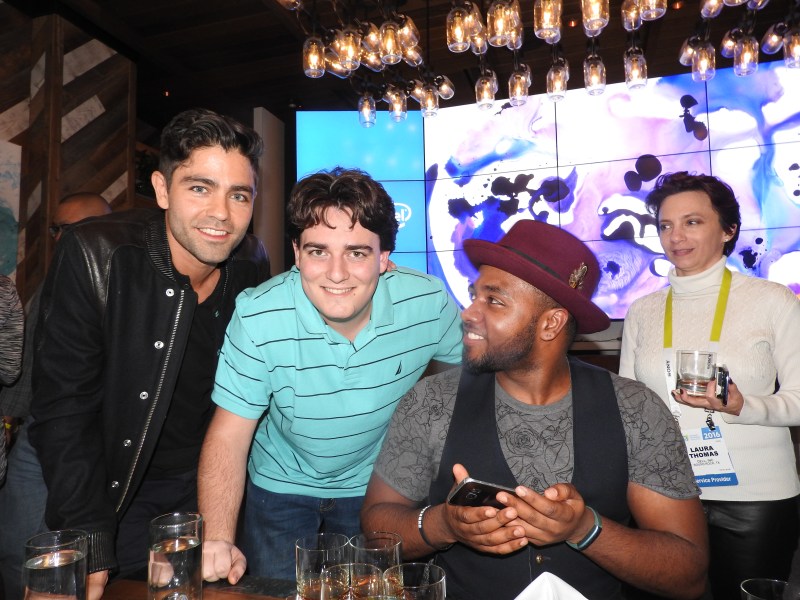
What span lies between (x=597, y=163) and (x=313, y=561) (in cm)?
593

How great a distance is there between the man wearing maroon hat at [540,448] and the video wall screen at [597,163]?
4.42 metres

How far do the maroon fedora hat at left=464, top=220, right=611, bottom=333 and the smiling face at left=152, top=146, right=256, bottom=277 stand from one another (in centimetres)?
82

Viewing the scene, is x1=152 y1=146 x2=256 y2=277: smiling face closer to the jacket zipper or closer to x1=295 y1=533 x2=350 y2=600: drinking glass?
the jacket zipper

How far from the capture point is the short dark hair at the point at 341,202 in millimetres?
1992

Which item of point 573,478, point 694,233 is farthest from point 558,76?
point 573,478

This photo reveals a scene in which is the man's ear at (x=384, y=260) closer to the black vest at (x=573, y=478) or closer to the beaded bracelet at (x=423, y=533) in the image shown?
the black vest at (x=573, y=478)

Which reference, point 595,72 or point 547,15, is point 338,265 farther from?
point 595,72

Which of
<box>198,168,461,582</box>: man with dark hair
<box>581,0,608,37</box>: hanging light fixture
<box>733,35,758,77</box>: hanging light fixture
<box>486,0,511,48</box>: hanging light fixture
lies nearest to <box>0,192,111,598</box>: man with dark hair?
<box>198,168,461,582</box>: man with dark hair

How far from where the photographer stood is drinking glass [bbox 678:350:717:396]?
2.10 meters

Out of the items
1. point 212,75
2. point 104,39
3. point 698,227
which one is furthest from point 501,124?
point 698,227

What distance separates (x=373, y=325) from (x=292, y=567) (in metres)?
1.02

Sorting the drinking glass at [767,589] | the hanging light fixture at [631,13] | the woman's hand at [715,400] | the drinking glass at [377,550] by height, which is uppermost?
the hanging light fixture at [631,13]

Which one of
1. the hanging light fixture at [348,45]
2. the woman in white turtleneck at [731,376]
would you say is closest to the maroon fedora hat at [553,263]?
the woman in white turtleneck at [731,376]

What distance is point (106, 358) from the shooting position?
1.91 m
